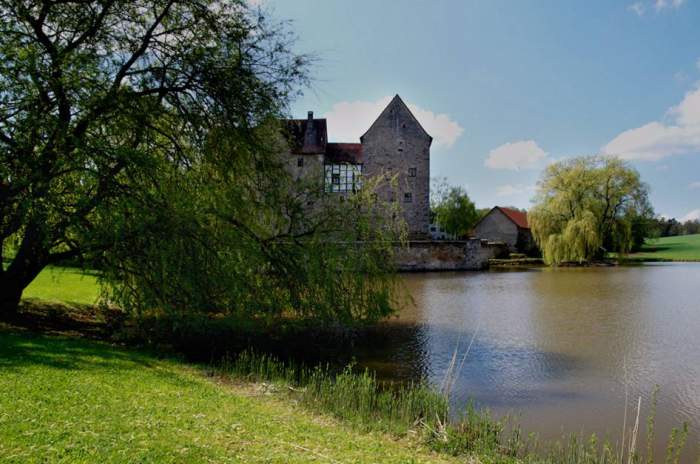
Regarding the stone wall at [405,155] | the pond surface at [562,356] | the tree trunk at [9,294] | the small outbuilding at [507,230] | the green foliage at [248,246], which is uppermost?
the stone wall at [405,155]

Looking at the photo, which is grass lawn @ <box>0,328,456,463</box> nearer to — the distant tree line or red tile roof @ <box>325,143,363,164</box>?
red tile roof @ <box>325,143,363,164</box>

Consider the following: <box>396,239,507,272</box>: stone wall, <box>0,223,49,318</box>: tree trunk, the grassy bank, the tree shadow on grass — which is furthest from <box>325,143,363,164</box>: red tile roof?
the grassy bank

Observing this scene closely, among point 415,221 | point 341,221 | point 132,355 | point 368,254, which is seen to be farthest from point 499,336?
point 415,221

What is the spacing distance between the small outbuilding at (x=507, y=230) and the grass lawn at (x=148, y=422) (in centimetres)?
5375

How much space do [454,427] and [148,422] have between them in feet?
11.8

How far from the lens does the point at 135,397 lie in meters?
6.02

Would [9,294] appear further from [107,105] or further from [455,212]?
[455,212]

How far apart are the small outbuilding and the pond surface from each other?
3899 cm

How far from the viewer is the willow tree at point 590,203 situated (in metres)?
42.2

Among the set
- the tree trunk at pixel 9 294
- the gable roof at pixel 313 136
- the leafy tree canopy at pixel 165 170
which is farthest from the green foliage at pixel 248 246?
the gable roof at pixel 313 136

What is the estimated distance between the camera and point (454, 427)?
6.35 meters

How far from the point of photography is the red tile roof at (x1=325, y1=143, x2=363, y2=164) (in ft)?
145

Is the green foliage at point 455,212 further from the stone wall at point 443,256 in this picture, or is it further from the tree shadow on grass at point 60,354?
the tree shadow on grass at point 60,354

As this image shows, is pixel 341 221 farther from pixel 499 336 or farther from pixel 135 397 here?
pixel 135 397
